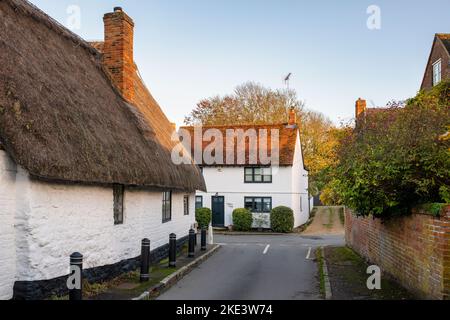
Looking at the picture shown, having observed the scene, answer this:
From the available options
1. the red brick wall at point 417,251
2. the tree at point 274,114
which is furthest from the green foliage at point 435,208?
the tree at point 274,114

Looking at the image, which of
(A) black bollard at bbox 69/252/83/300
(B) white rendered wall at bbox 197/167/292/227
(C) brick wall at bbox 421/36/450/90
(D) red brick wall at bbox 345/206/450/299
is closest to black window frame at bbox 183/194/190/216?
(D) red brick wall at bbox 345/206/450/299

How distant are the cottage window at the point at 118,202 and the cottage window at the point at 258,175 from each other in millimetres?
21994

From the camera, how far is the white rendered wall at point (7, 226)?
7.96m

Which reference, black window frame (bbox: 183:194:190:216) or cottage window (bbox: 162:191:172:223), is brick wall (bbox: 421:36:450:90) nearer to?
black window frame (bbox: 183:194:190:216)

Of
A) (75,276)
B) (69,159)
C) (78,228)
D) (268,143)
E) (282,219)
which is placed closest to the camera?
(75,276)

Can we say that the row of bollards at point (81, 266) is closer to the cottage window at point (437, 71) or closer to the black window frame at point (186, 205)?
the black window frame at point (186, 205)

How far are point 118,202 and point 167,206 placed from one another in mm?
4846

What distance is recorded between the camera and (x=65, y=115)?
10008 mm

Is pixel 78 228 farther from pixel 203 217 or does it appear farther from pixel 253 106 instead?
pixel 253 106

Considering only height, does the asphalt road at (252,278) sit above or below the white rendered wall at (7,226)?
below

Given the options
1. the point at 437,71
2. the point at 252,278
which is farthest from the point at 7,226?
the point at 437,71

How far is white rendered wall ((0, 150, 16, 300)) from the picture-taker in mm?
7961
